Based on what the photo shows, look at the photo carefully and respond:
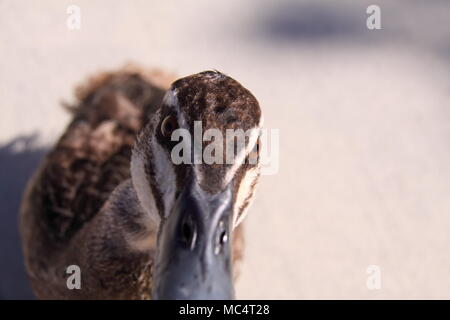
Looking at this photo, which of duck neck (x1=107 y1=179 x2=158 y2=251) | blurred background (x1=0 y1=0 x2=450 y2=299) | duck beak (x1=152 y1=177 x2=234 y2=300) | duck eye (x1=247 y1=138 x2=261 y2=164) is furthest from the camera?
blurred background (x1=0 y1=0 x2=450 y2=299)

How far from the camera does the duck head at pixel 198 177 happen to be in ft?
3.99

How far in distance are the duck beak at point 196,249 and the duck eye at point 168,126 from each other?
0.55 ft

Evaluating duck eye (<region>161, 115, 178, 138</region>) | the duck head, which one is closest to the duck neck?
the duck head

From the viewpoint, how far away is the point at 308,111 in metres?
3.00

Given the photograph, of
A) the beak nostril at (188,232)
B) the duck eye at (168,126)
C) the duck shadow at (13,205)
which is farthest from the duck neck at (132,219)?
the duck shadow at (13,205)

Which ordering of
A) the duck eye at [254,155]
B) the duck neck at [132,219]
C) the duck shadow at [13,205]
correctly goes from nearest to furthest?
the duck eye at [254,155], the duck neck at [132,219], the duck shadow at [13,205]

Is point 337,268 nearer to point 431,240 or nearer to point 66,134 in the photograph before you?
point 431,240

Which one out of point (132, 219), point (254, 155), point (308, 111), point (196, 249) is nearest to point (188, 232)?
point (196, 249)

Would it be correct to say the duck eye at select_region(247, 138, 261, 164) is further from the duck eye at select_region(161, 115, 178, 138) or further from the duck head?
the duck eye at select_region(161, 115, 178, 138)

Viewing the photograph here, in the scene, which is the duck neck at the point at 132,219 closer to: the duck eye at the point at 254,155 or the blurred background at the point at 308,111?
the duck eye at the point at 254,155

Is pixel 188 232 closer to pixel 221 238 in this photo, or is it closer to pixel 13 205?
pixel 221 238

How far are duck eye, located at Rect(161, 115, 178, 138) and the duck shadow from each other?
54.0 inches

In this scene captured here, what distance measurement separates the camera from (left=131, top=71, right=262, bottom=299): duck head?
1.22 m
